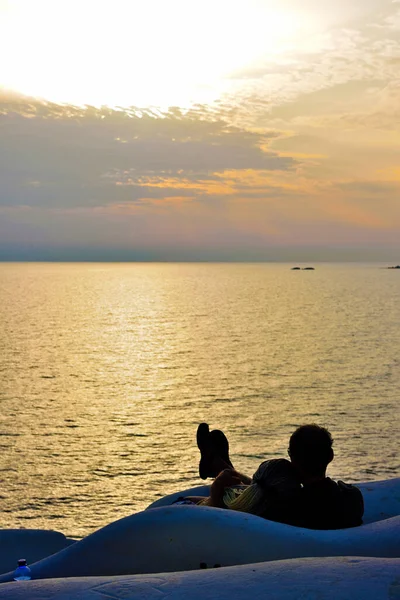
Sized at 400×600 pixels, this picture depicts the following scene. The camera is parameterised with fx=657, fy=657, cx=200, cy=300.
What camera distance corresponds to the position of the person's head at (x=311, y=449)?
18.6 ft

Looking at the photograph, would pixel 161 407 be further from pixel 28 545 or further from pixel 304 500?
pixel 304 500

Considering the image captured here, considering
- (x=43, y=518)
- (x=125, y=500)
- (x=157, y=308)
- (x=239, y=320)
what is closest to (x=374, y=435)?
(x=125, y=500)

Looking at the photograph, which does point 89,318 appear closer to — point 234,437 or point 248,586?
point 234,437

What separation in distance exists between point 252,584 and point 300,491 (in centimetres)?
175

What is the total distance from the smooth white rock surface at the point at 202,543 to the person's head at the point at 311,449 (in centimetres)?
64

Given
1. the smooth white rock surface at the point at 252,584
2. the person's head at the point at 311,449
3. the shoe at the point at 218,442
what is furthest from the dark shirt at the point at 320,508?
the shoe at the point at 218,442

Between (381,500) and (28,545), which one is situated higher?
(381,500)

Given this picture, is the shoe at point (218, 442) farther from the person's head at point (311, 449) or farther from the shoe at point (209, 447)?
the person's head at point (311, 449)

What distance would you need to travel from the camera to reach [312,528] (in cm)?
652

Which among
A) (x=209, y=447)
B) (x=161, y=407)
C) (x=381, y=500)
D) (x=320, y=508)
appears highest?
(x=209, y=447)

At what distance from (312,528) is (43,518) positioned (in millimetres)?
10059

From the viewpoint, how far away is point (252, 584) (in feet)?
15.4

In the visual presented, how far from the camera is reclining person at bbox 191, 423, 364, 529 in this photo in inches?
228

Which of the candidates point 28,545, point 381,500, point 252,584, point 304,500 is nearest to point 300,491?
point 304,500
